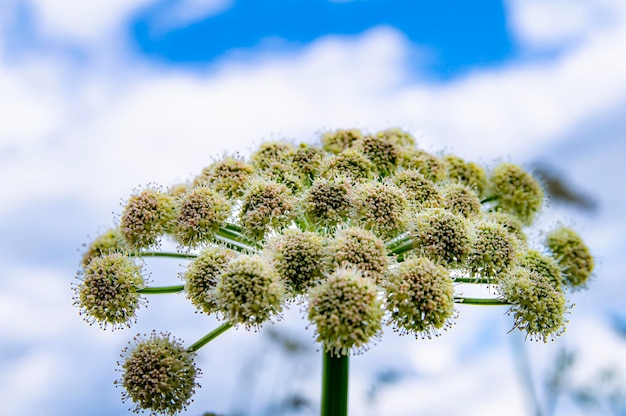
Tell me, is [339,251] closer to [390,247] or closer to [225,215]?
[390,247]

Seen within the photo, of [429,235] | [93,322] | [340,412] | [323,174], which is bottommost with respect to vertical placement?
[340,412]

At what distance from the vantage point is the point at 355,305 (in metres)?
4.68

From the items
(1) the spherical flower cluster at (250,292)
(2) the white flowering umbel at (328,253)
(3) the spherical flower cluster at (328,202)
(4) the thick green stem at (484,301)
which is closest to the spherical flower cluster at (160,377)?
(2) the white flowering umbel at (328,253)

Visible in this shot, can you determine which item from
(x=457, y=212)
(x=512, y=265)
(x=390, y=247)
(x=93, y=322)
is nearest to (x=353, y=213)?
(x=390, y=247)

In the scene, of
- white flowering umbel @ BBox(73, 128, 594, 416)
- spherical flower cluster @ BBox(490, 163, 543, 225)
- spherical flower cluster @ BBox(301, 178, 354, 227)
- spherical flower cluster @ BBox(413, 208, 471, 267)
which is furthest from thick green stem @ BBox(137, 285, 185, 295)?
spherical flower cluster @ BBox(490, 163, 543, 225)

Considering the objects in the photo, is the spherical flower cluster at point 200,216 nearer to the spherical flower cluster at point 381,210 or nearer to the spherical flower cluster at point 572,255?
the spherical flower cluster at point 381,210

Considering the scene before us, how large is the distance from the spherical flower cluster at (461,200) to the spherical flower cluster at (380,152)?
518mm

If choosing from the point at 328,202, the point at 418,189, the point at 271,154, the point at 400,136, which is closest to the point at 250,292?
the point at 328,202

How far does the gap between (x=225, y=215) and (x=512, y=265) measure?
2325 millimetres

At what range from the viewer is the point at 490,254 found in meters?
5.48

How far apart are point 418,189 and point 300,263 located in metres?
1.46

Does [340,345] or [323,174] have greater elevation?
[323,174]

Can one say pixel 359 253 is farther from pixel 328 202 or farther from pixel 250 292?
pixel 250 292

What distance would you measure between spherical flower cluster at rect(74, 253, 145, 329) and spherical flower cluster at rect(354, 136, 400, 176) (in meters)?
2.22
